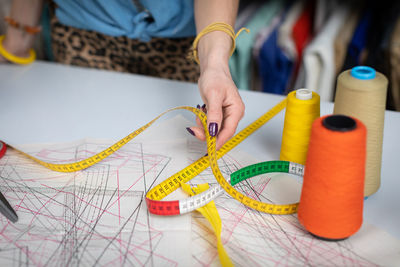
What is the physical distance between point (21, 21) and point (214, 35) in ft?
2.71

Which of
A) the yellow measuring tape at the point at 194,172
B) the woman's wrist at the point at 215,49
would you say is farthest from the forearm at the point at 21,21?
the woman's wrist at the point at 215,49

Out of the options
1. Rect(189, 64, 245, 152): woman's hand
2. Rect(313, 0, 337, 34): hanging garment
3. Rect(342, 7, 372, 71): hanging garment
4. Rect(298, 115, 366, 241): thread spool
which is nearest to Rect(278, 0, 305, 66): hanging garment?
Rect(313, 0, 337, 34): hanging garment

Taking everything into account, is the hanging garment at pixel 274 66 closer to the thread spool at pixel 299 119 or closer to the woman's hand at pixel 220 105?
the woman's hand at pixel 220 105

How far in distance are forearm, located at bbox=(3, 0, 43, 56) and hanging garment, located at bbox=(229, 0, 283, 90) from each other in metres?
0.82

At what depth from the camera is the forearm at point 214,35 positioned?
1.01m

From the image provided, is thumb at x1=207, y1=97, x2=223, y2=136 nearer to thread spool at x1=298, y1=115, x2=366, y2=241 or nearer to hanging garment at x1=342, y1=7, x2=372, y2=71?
thread spool at x1=298, y1=115, x2=366, y2=241

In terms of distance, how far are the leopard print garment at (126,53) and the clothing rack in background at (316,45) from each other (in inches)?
15.5

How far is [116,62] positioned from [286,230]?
38.8 inches

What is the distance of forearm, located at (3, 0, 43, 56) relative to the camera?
1.45 metres

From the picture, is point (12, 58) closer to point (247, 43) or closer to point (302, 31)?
point (247, 43)

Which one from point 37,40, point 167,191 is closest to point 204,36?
point 167,191

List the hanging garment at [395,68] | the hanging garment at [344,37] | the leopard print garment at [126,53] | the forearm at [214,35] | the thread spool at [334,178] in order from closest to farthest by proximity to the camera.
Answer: the thread spool at [334,178], the forearm at [214,35], the leopard print garment at [126,53], the hanging garment at [395,68], the hanging garment at [344,37]

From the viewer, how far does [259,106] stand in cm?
120

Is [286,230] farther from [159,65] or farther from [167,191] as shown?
[159,65]
